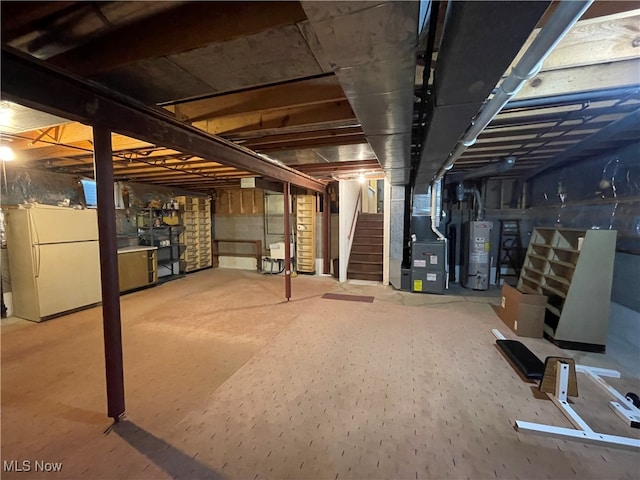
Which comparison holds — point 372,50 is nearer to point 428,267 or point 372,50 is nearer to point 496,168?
point 496,168

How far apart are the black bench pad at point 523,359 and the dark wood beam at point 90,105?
340 cm

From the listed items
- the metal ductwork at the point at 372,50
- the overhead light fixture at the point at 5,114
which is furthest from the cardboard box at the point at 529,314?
the overhead light fixture at the point at 5,114

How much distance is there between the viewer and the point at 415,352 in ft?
9.27

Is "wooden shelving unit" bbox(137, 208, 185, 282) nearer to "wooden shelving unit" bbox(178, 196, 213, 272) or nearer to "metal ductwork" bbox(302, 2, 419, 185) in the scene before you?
"wooden shelving unit" bbox(178, 196, 213, 272)

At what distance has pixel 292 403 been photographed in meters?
2.04

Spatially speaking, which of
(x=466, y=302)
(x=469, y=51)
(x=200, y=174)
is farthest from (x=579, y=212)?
(x=200, y=174)

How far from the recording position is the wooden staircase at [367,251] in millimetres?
6270

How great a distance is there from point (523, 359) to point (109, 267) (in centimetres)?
348

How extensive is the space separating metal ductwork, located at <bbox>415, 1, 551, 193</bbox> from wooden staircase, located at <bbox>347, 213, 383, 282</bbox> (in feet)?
15.7

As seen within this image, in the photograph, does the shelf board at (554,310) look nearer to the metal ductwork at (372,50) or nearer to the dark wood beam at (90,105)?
the metal ductwork at (372,50)

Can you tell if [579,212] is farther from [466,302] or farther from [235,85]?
[235,85]

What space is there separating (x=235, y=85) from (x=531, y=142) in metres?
3.71

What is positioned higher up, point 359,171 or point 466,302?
point 359,171

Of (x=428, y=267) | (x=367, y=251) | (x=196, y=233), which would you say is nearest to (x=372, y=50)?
(x=428, y=267)
